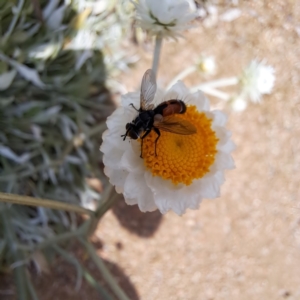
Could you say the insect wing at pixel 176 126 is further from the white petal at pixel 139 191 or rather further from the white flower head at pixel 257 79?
the white flower head at pixel 257 79

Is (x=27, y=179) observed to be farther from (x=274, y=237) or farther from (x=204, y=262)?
(x=274, y=237)

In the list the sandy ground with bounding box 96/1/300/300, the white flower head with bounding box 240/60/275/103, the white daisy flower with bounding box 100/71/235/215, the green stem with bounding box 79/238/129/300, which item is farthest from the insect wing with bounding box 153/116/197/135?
the sandy ground with bounding box 96/1/300/300

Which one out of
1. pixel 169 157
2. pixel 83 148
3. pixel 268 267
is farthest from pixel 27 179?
pixel 268 267

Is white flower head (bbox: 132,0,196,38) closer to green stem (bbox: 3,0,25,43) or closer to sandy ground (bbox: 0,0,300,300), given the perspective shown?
green stem (bbox: 3,0,25,43)

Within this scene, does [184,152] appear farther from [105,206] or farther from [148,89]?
[105,206]

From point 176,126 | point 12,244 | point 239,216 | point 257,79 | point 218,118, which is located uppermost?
point 176,126

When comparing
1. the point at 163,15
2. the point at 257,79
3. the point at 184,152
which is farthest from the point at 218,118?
the point at 257,79

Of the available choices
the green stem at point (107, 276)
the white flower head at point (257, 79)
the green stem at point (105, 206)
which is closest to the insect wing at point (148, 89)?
the green stem at point (105, 206)
